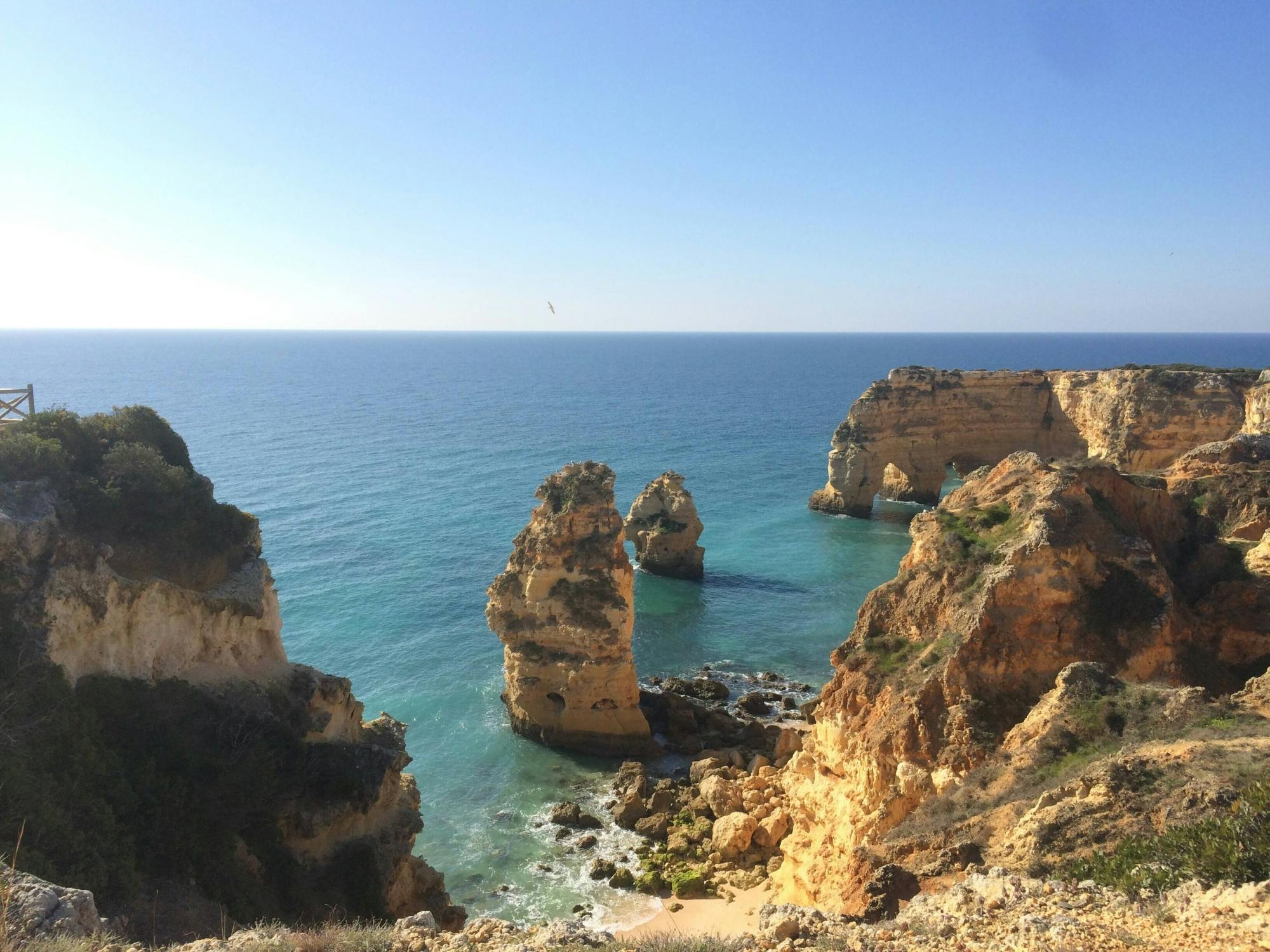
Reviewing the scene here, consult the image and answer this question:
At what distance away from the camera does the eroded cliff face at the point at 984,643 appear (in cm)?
1587

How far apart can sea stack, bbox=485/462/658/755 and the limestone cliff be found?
11271 millimetres

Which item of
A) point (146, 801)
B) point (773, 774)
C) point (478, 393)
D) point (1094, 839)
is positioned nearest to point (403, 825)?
point (146, 801)

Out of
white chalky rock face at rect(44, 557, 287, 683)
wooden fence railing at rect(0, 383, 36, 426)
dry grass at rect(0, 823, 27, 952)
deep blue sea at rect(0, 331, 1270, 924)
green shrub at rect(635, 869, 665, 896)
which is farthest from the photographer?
deep blue sea at rect(0, 331, 1270, 924)

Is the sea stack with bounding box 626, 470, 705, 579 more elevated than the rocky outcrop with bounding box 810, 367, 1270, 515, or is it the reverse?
the rocky outcrop with bounding box 810, 367, 1270, 515

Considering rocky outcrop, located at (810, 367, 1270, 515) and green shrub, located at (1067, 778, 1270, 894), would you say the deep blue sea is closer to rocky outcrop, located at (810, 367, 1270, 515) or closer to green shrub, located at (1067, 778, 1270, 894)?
rocky outcrop, located at (810, 367, 1270, 515)

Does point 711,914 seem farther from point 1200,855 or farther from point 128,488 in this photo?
point 128,488

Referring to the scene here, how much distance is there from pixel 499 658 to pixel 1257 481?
28.7m

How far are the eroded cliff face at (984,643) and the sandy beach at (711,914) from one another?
105 centimetres

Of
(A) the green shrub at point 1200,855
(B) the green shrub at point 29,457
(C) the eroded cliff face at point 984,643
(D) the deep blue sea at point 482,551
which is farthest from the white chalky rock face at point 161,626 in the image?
(A) the green shrub at point 1200,855

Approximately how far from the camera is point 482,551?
4731cm

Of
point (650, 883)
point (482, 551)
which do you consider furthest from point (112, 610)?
point (482, 551)

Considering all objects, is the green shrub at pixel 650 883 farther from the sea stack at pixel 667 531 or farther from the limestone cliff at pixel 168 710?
the sea stack at pixel 667 531

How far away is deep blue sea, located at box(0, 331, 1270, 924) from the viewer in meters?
25.8

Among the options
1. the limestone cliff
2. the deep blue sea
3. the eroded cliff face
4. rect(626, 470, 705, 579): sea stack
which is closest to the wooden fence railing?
the limestone cliff
